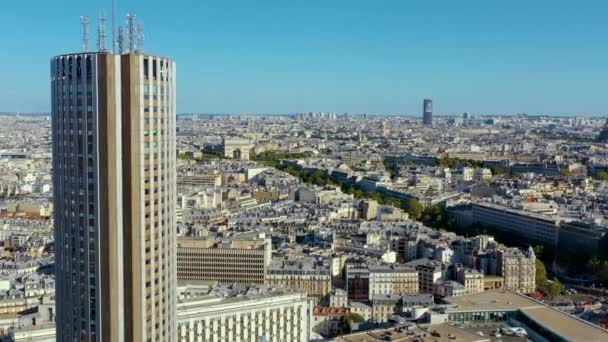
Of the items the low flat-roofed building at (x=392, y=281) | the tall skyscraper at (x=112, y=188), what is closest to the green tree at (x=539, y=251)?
the low flat-roofed building at (x=392, y=281)

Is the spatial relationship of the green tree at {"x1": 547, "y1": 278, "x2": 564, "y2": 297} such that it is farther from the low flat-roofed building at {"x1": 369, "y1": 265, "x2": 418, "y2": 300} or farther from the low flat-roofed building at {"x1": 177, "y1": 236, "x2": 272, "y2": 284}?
the low flat-roofed building at {"x1": 177, "y1": 236, "x2": 272, "y2": 284}

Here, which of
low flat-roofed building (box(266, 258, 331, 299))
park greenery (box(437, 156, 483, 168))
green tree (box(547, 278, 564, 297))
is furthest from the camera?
park greenery (box(437, 156, 483, 168))

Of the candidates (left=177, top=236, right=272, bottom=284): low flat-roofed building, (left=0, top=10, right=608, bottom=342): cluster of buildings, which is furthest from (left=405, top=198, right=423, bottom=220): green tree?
(left=177, top=236, right=272, bottom=284): low flat-roofed building

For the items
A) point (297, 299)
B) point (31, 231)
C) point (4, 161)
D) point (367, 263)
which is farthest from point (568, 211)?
point (4, 161)

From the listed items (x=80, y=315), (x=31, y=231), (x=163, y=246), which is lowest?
(x=31, y=231)

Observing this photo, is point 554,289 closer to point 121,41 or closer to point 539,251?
point 539,251

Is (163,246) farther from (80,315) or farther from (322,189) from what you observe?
(322,189)

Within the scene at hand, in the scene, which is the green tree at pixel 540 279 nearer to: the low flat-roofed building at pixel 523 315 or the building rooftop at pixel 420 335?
the low flat-roofed building at pixel 523 315
